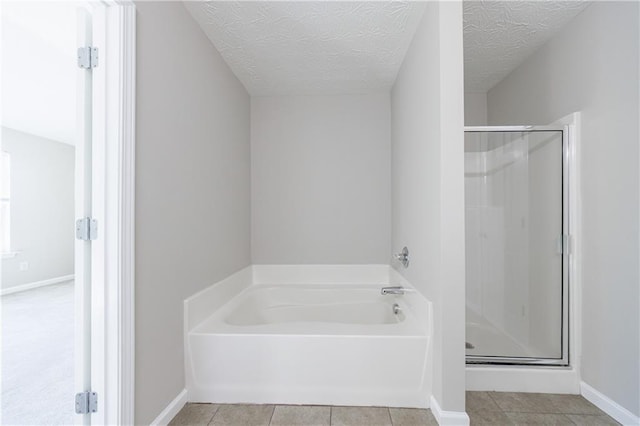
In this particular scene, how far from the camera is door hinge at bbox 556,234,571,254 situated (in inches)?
81.6

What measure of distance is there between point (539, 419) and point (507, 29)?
7.81 feet

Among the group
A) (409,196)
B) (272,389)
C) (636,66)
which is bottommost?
(272,389)

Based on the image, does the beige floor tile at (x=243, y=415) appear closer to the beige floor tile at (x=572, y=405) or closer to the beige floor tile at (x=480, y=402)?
the beige floor tile at (x=480, y=402)

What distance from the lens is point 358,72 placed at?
8.98ft

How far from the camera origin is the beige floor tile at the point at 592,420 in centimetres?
168

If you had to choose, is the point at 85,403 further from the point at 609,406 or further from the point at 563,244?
the point at 563,244

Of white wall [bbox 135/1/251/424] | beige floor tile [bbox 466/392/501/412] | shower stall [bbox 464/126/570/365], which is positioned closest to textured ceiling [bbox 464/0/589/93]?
shower stall [bbox 464/126/570/365]

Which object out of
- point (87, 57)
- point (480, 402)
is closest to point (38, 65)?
point (87, 57)

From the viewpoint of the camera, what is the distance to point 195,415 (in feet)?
5.78

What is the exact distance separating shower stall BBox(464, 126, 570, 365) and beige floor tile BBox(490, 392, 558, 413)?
18 cm

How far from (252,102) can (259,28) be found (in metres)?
1.23

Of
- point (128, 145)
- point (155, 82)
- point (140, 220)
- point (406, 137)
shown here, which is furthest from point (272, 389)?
point (406, 137)

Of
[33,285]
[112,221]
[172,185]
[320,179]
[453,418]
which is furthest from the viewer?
[33,285]

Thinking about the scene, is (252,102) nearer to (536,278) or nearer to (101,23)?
(101,23)
